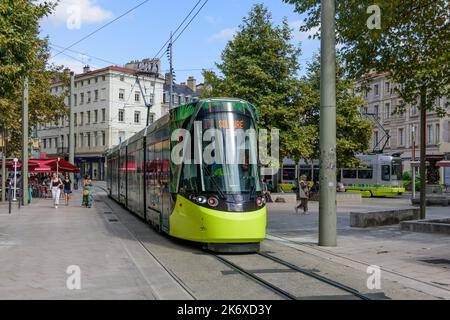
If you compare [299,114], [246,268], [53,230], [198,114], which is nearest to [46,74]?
[299,114]

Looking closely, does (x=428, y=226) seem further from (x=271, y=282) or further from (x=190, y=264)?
(x=271, y=282)

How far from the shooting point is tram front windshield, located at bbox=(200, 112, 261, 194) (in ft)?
35.8

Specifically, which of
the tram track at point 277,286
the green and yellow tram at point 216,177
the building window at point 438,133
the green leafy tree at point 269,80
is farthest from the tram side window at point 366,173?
the tram track at point 277,286

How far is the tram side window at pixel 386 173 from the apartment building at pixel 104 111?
37212mm

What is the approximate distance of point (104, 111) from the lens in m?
73.2

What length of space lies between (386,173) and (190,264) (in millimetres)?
32426

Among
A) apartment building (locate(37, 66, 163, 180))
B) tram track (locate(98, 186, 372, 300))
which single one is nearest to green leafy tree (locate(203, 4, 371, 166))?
tram track (locate(98, 186, 372, 300))

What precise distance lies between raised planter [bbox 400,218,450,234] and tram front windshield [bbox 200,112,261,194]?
6326 mm

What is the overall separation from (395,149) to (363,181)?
22077 millimetres

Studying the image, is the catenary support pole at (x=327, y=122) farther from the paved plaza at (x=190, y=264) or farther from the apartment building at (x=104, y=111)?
the apartment building at (x=104, y=111)

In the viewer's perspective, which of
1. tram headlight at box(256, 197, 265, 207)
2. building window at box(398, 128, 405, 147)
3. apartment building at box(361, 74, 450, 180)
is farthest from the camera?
building window at box(398, 128, 405, 147)

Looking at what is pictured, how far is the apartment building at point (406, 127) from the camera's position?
53.8 m

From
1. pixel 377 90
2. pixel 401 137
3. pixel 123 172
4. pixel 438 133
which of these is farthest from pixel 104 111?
pixel 123 172

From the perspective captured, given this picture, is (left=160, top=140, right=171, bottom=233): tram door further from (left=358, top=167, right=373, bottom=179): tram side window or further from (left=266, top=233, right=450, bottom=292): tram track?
(left=358, top=167, right=373, bottom=179): tram side window
